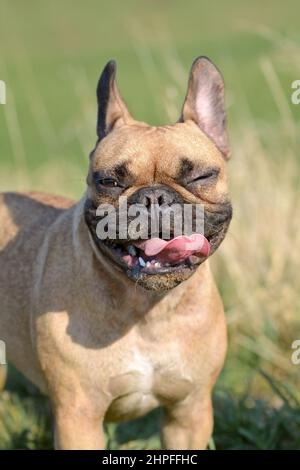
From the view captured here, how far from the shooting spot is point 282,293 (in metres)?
6.11

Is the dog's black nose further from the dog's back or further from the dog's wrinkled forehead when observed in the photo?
the dog's back

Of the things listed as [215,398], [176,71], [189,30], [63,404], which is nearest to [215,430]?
[215,398]

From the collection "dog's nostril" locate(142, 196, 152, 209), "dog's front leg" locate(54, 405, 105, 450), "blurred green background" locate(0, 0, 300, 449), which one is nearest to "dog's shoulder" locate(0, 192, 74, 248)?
"blurred green background" locate(0, 0, 300, 449)

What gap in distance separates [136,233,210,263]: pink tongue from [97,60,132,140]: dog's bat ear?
31.9 inches

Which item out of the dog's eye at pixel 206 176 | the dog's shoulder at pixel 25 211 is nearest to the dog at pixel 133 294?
the dog's eye at pixel 206 176

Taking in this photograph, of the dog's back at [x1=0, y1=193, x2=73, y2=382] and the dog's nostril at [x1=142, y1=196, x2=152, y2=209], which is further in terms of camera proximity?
the dog's back at [x1=0, y1=193, x2=73, y2=382]

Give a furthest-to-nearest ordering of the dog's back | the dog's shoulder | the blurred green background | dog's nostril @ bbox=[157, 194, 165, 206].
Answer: the blurred green background
the dog's shoulder
the dog's back
dog's nostril @ bbox=[157, 194, 165, 206]

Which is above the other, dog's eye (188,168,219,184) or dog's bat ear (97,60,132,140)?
dog's bat ear (97,60,132,140)

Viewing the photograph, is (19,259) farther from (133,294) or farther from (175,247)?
(175,247)

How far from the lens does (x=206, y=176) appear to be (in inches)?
155

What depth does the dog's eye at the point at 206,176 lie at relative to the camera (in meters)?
3.90

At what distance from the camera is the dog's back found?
4.50 metres

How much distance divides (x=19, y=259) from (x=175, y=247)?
3.96 ft
